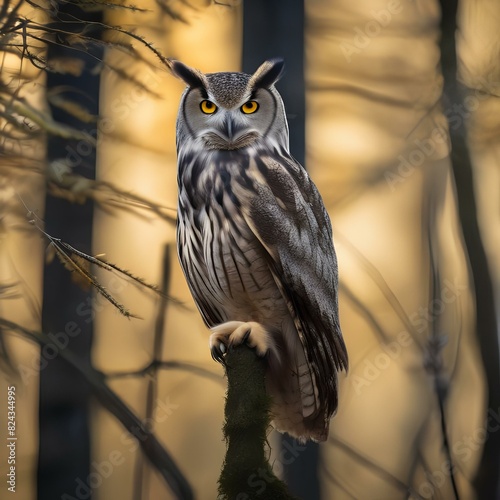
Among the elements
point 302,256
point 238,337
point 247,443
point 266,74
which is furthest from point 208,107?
point 247,443

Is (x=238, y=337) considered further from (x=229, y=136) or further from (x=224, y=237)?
(x=229, y=136)

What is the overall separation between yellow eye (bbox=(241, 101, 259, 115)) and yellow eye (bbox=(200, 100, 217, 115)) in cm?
8

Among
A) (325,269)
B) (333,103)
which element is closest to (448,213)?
(333,103)

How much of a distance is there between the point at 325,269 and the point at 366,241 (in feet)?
1.72

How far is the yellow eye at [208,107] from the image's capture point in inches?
66.5

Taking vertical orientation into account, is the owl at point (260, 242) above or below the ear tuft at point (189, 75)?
below

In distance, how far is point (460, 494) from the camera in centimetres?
208

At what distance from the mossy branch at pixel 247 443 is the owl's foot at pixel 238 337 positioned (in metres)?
0.18

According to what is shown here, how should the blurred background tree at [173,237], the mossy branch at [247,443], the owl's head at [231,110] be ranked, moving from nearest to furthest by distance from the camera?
1. the mossy branch at [247,443]
2. the owl's head at [231,110]
3. the blurred background tree at [173,237]

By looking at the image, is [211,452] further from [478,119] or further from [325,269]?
[478,119]

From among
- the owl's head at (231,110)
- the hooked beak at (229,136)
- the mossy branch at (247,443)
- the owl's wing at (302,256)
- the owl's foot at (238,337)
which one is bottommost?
the mossy branch at (247,443)

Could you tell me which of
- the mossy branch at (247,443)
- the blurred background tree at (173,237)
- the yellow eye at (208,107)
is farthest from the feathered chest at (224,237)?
the blurred background tree at (173,237)

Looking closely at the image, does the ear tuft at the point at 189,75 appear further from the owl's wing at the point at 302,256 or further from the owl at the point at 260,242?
the owl's wing at the point at 302,256

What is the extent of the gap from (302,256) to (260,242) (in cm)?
12
